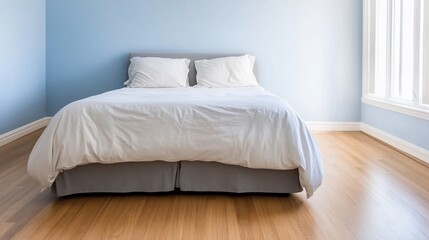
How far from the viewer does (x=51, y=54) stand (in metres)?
4.10

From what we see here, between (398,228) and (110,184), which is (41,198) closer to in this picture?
(110,184)

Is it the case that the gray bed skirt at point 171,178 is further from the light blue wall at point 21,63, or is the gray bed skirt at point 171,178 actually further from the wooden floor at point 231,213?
the light blue wall at point 21,63

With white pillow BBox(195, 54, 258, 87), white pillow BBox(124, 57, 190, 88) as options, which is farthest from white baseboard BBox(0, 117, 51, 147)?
white pillow BBox(195, 54, 258, 87)

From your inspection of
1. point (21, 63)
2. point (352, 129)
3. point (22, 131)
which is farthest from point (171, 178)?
point (352, 129)

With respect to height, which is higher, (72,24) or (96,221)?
(72,24)

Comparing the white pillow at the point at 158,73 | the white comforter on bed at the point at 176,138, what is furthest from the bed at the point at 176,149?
the white pillow at the point at 158,73

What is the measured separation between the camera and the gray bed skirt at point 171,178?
6.34 ft

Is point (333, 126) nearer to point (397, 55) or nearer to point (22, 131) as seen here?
point (397, 55)

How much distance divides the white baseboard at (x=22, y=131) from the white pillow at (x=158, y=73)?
4.00ft

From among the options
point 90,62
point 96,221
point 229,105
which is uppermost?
point 90,62

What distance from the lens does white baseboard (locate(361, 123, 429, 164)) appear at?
2.77 meters

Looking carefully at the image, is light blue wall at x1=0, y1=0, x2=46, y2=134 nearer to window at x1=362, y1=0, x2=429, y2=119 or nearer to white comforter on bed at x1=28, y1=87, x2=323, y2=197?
white comforter on bed at x1=28, y1=87, x2=323, y2=197

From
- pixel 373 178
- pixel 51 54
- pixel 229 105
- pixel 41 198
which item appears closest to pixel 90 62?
pixel 51 54

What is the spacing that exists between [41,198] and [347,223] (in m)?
1.68
